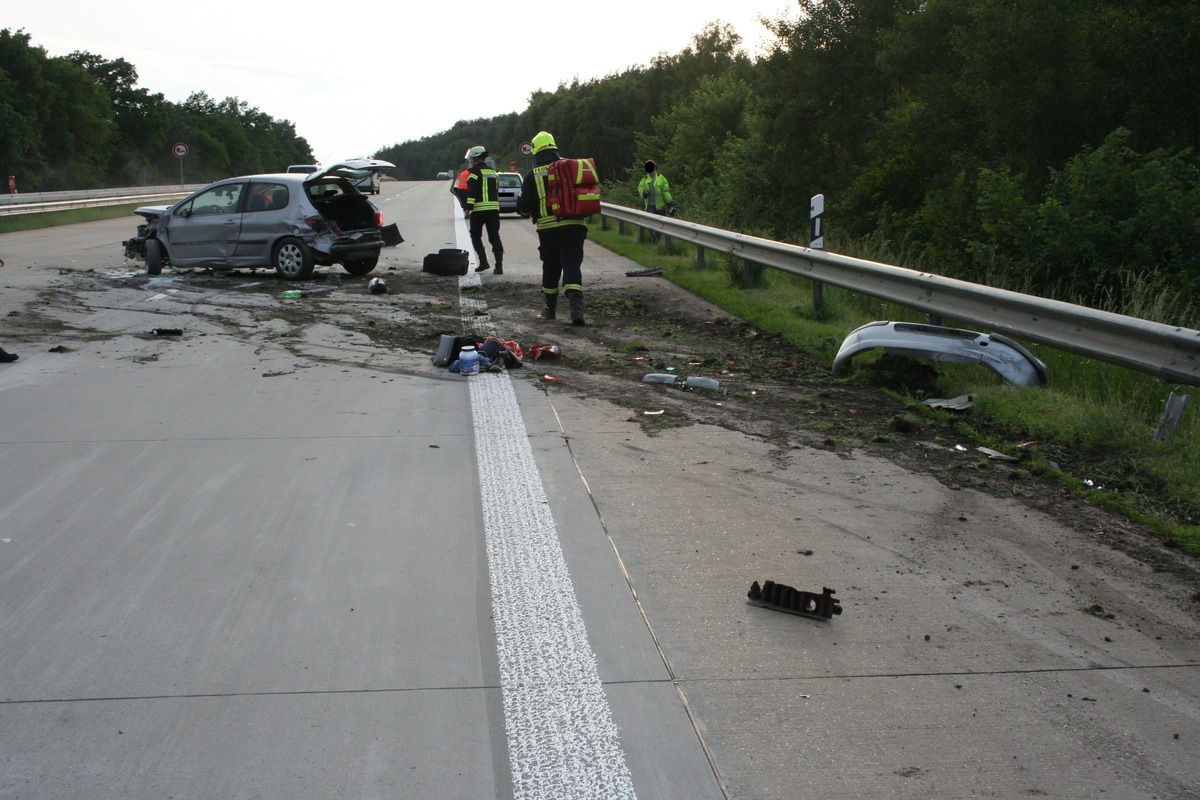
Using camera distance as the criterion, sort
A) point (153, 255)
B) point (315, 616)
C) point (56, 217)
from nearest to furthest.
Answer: point (315, 616) → point (153, 255) → point (56, 217)

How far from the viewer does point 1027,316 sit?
26.0 ft

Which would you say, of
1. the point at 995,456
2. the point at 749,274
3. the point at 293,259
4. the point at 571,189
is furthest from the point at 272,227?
the point at 995,456

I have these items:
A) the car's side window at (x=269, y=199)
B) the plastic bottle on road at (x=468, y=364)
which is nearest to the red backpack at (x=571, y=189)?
the plastic bottle on road at (x=468, y=364)

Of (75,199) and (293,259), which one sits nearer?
(293,259)

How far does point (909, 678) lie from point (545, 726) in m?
1.27

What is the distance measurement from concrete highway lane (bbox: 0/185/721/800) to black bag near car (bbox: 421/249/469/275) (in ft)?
31.7

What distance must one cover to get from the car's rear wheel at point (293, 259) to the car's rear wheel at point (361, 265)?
86 cm

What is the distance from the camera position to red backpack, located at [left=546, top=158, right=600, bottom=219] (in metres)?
12.0

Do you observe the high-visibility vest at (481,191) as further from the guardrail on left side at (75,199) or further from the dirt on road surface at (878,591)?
the guardrail on left side at (75,199)

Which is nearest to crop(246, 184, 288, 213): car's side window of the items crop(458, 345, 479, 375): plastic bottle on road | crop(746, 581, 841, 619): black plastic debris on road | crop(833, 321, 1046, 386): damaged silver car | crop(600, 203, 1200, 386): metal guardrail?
crop(600, 203, 1200, 386): metal guardrail

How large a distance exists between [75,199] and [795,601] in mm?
43122

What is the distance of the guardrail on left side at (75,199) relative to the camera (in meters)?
34.5

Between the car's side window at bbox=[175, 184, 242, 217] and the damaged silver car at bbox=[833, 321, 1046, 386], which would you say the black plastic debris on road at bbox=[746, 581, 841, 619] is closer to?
the damaged silver car at bbox=[833, 321, 1046, 386]

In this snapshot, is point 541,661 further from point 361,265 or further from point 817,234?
point 361,265
